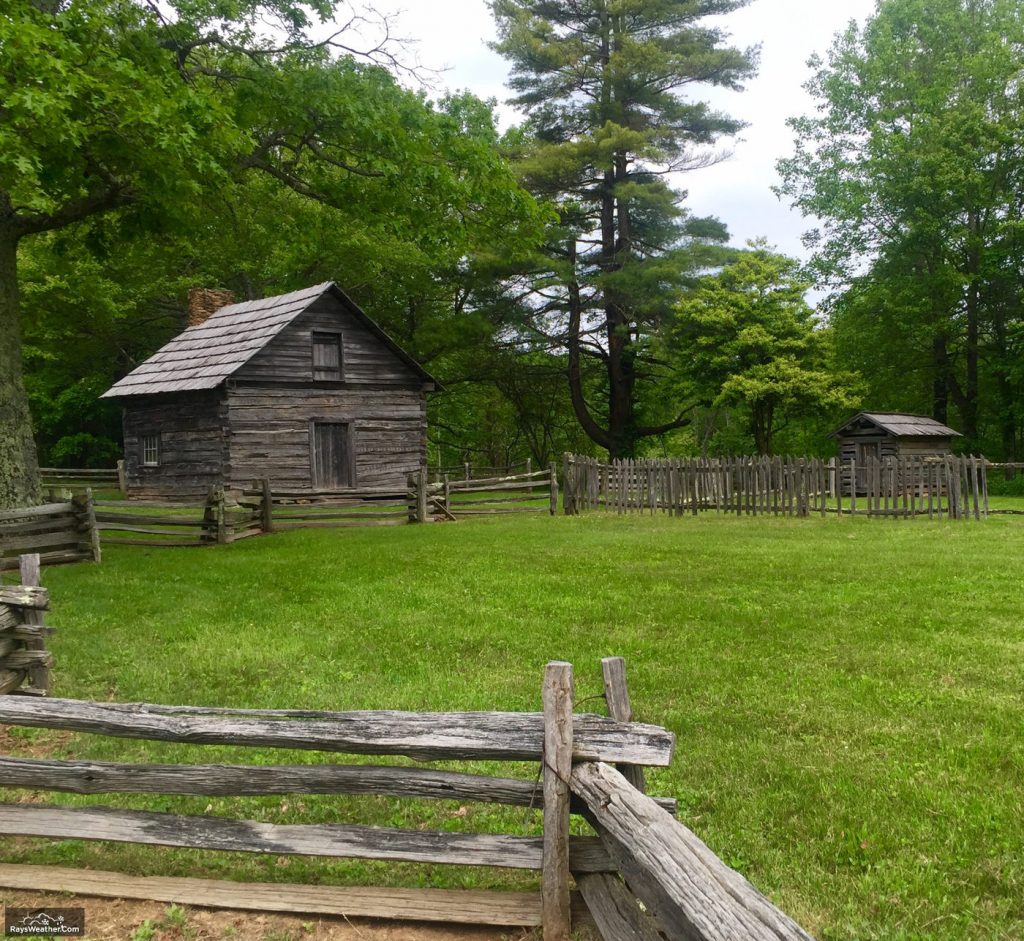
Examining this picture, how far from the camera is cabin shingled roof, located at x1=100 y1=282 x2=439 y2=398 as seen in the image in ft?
84.9

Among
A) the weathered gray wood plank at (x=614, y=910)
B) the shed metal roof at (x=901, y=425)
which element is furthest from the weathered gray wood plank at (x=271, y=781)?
the shed metal roof at (x=901, y=425)

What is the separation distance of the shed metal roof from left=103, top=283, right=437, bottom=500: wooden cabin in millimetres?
15756

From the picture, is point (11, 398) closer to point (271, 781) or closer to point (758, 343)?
point (271, 781)

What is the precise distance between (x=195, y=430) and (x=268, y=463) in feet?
8.80

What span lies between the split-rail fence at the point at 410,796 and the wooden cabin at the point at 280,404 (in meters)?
21.5

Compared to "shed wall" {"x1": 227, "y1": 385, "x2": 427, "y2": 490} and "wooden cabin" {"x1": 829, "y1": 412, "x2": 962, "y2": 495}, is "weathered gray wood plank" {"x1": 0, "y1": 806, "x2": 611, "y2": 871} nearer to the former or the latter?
"shed wall" {"x1": 227, "y1": 385, "x2": 427, "y2": 490}

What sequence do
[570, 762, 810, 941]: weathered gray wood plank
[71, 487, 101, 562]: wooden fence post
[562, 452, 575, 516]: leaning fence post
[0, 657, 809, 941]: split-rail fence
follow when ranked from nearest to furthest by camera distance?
[570, 762, 810, 941]: weathered gray wood plank, [0, 657, 809, 941]: split-rail fence, [71, 487, 101, 562]: wooden fence post, [562, 452, 575, 516]: leaning fence post

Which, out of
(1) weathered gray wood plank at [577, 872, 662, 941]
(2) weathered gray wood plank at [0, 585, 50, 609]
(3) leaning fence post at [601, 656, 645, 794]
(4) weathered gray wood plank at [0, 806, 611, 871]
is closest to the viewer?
(1) weathered gray wood plank at [577, 872, 662, 941]

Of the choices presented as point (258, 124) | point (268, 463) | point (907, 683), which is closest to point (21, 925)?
point (907, 683)

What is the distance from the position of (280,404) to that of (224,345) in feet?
8.79

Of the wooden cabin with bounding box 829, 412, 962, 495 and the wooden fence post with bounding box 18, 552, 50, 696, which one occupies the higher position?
the wooden cabin with bounding box 829, 412, 962, 495

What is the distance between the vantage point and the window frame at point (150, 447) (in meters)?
29.0

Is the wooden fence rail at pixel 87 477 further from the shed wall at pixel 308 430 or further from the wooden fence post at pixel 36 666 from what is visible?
the wooden fence post at pixel 36 666

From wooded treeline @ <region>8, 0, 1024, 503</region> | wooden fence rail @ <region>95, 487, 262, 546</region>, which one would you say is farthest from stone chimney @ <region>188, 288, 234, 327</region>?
wooden fence rail @ <region>95, 487, 262, 546</region>
